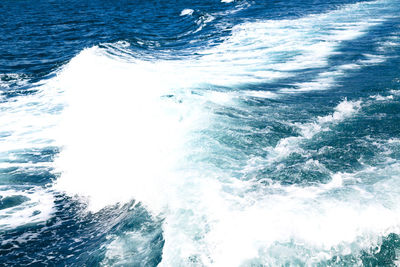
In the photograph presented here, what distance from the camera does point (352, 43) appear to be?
17219 mm

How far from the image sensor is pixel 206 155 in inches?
311

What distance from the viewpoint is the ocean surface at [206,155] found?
550cm

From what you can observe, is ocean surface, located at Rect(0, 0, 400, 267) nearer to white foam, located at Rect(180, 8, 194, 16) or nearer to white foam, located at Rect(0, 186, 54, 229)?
white foam, located at Rect(0, 186, 54, 229)

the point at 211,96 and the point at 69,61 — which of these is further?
the point at 69,61

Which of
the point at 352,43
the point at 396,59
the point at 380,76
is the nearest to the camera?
the point at 380,76

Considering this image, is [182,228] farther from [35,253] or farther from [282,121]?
[282,121]

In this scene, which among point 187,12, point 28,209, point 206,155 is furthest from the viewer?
point 187,12

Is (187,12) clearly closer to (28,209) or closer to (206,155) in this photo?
(206,155)

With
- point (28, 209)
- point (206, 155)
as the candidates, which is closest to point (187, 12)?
point (206, 155)

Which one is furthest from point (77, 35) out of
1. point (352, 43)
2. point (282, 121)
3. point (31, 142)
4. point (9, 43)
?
point (282, 121)

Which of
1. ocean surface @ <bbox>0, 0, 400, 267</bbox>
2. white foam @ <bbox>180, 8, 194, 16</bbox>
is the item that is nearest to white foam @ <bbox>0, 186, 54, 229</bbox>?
ocean surface @ <bbox>0, 0, 400, 267</bbox>

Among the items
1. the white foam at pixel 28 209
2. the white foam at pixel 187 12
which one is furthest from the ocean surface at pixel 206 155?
the white foam at pixel 187 12

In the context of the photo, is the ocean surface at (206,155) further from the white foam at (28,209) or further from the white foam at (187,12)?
the white foam at (187,12)

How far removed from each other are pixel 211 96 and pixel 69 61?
1027 cm
